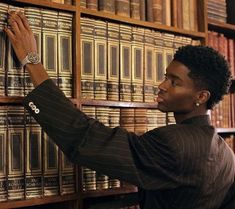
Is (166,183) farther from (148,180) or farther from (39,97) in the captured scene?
(39,97)

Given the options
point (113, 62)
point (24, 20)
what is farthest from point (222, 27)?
point (24, 20)

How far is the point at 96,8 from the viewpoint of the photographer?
1.62m

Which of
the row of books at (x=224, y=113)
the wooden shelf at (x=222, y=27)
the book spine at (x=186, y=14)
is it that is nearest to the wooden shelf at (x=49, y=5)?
the book spine at (x=186, y=14)

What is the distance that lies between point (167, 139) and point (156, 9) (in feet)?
2.48

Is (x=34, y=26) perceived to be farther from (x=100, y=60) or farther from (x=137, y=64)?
(x=137, y=64)

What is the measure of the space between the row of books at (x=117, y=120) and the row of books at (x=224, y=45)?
519mm

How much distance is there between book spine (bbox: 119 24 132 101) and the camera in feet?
5.42

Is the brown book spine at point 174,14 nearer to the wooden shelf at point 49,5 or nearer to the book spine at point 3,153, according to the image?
the wooden shelf at point 49,5

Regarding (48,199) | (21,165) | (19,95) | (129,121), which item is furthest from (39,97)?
(129,121)

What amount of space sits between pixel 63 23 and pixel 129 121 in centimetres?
45

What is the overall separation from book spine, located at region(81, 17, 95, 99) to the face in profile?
28 centimetres

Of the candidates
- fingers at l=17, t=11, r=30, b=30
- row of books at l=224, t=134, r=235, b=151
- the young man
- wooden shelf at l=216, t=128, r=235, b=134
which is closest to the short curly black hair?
the young man

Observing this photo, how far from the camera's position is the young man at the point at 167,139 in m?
1.21

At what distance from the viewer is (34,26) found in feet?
4.69
